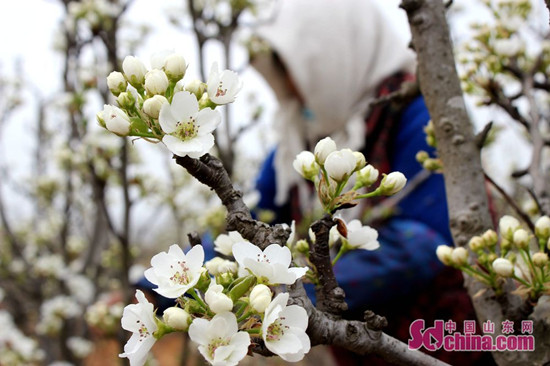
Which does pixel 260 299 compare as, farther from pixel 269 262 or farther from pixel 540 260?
pixel 540 260

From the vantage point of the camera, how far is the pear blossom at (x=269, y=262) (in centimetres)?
49

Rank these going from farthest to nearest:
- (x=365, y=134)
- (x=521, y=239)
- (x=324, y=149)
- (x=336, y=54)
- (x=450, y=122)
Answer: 1. (x=336, y=54)
2. (x=365, y=134)
3. (x=450, y=122)
4. (x=521, y=239)
5. (x=324, y=149)

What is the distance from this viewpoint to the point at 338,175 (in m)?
0.55

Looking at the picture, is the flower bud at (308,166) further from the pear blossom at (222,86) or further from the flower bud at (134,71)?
the flower bud at (134,71)

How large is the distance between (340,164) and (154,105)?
8.7 inches

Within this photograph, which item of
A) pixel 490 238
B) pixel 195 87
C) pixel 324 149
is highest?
pixel 195 87

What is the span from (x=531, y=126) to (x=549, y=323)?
653 millimetres

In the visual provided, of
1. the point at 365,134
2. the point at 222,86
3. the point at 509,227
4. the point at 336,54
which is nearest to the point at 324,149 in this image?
the point at 222,86

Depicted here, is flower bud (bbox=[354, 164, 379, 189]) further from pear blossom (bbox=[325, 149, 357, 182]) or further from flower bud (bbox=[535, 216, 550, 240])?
flower bud (bbox=[535, 216, 550, 240])

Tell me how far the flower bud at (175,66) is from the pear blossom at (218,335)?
0.92ft

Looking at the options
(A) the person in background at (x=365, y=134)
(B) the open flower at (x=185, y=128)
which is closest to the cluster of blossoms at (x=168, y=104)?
(B) the open flower at (x=185, y=128)

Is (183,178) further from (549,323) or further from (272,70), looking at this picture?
(549,323)

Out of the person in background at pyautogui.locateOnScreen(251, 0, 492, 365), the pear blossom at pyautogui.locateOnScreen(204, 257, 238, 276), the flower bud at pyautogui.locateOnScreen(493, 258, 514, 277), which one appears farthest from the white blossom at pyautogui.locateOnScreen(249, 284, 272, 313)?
the person in background at pyautogui.locateOnScreen(251, 0, 492, 365)

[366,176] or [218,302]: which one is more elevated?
[366,176]
